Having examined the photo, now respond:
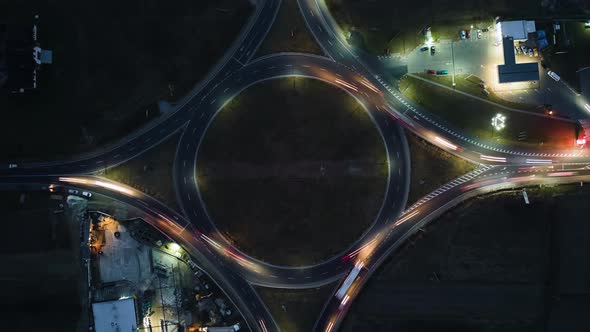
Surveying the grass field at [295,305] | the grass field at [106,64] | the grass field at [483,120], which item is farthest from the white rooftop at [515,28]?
the grass field at [295,305]

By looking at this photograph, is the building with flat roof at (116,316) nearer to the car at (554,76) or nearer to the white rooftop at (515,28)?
the white rooftop at (515,28)

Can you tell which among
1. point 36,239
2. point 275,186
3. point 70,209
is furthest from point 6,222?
point 275,186

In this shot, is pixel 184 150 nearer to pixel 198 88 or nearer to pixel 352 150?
pixel 198 88

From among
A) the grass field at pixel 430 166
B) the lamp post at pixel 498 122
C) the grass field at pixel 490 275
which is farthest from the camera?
the lamp post at pixel 498 122

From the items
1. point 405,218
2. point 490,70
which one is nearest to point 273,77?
point 405,218

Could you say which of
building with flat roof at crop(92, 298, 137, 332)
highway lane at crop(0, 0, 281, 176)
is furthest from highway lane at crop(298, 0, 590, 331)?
building with flat roof at crop(92, 298, 137, 332)

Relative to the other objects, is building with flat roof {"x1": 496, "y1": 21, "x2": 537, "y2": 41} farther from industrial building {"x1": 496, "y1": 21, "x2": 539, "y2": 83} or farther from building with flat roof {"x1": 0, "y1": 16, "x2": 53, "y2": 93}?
building with flat roof {"x1": 0, "y1": 16, "x2": 53, "y2": 93}
